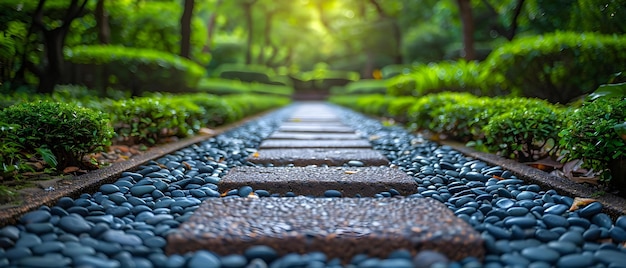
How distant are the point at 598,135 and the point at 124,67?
4.48 m

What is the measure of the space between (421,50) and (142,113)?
15.4 m

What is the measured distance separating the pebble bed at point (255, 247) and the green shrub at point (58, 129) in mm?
251

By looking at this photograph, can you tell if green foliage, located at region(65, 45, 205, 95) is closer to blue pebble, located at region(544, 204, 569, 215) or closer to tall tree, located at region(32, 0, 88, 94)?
tall tree, located at region(32, 0, 88, 94)

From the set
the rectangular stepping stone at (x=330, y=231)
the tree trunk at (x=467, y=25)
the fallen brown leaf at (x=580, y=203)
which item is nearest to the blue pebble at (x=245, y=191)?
the rectangular stepping stone at (x=330, y=231)

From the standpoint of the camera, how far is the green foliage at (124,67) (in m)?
4.48

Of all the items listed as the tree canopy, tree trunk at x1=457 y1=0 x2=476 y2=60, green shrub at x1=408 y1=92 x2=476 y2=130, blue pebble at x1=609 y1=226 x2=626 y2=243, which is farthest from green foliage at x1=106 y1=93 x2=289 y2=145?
tree trunk at x1=457 y1=0 x2=476 y2=60

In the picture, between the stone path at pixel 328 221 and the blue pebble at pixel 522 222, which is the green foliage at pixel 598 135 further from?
the stone path at pixel 328 221

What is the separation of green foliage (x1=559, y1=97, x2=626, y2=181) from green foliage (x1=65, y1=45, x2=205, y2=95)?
429 centimetres

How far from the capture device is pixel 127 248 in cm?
125

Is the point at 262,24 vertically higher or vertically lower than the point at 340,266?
higher

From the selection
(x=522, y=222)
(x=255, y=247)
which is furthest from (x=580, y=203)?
(x=255, y=247)

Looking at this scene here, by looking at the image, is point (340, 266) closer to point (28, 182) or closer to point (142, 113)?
point (28, 182)

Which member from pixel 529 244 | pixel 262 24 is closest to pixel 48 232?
pixel 529 244

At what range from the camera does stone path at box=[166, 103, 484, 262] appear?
121 cm
